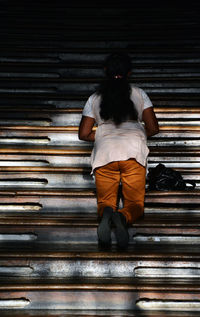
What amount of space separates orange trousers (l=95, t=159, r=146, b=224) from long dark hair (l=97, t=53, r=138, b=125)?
0.32 meters

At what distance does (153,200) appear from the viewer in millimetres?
2771

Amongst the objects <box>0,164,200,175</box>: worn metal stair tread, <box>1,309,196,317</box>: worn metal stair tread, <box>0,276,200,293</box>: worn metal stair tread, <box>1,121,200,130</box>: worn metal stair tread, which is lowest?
A: <box>1,309,196,317</box>: worn metal stair tread

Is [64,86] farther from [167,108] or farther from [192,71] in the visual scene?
[192,71]

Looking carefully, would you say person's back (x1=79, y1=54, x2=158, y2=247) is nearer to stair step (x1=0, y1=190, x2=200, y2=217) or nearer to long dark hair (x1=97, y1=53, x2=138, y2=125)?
long dark hair (x1=97, y1=53, x2=138, y2=125)

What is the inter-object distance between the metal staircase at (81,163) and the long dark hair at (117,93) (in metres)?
0.58

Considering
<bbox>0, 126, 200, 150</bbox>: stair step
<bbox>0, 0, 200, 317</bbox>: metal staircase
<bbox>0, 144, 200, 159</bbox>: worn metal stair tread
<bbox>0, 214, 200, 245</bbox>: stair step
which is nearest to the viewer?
<bbox>0, 0, 200, 317</bbox>: metal staircase

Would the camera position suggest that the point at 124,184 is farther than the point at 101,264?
Yes

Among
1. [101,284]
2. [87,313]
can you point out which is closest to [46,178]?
[101,284]

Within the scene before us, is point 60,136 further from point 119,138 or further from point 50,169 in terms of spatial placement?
point 119,138

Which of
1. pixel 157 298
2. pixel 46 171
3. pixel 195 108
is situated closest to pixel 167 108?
pixel 195 108

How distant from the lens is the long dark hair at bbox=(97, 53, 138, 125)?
2625 millimetres

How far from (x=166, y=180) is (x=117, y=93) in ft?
2.48

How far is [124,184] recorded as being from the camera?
261 centimetres

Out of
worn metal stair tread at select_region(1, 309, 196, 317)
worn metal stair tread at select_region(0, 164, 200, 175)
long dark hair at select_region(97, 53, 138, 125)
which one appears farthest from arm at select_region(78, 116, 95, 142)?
worn metal stair tread at select_region(1, 309, 196, 317)
